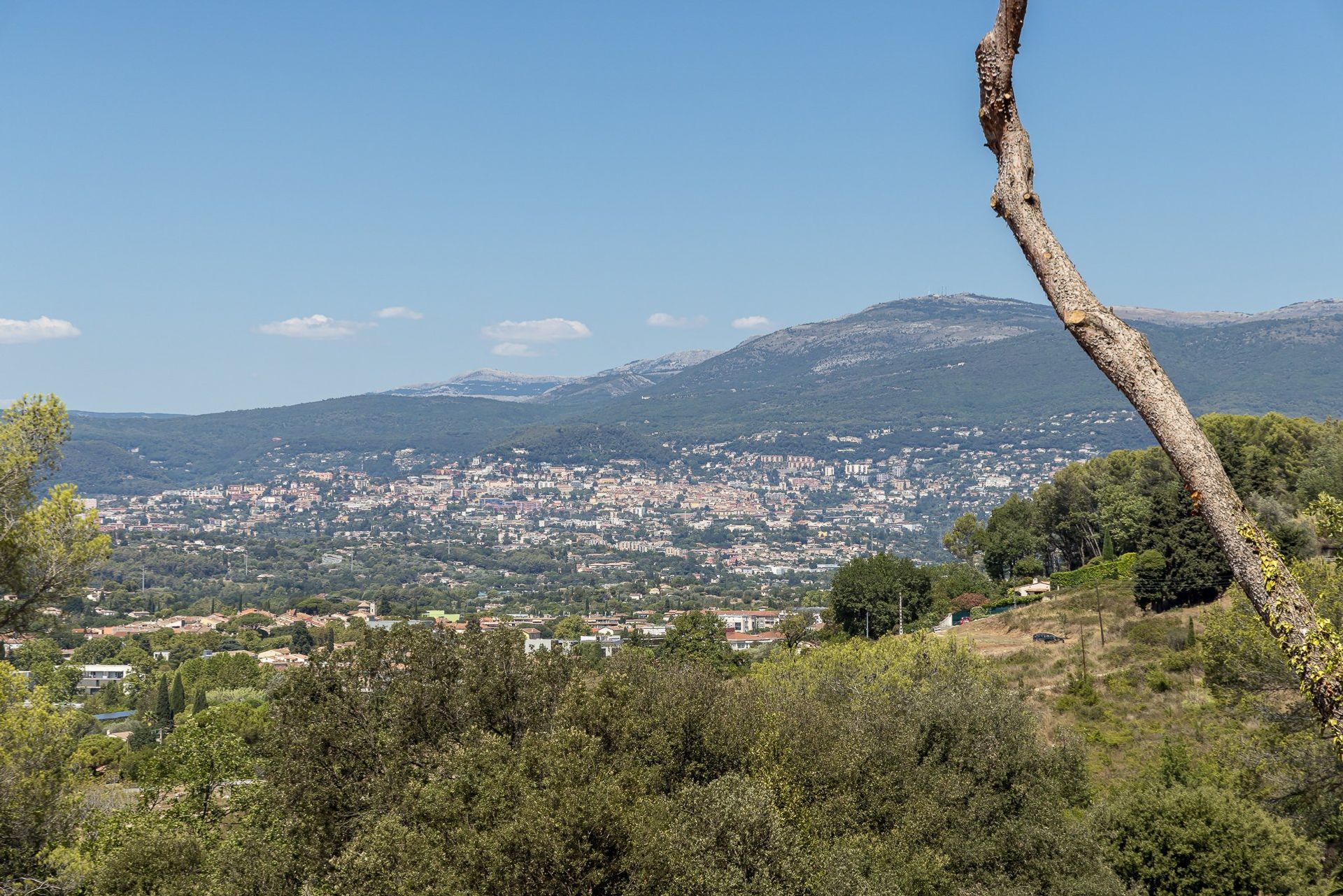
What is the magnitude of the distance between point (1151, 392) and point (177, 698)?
5854 centimetres

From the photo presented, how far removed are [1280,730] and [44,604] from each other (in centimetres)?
1914

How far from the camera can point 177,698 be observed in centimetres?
5388

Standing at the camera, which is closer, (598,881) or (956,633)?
(598,881)

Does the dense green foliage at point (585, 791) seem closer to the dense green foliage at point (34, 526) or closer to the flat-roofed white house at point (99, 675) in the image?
the dense green foliage at point (34, 526)

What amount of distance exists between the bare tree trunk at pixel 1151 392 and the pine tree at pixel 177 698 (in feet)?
183

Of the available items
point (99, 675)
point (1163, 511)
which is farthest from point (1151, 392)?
point (99, 675)

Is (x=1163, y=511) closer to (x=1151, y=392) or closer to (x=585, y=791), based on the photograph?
(x=585, y=791)

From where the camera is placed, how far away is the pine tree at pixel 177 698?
2090 inches

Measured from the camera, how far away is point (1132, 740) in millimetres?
27203

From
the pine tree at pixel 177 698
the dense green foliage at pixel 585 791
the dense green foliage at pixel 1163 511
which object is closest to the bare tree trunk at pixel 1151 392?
the dense green foliage at pixel 1163 511

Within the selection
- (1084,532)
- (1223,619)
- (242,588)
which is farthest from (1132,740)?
(242,588)

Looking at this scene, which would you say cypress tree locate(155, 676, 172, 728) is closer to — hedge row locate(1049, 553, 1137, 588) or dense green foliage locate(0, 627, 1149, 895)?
dense green foliage locate(0, 627, 1149, 895)

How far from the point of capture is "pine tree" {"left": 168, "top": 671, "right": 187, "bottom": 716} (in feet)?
174

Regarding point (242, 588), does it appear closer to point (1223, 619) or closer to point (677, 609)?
point (677, 609)
